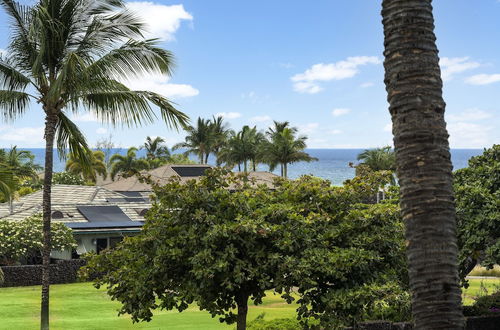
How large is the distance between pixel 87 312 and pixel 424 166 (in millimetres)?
19934

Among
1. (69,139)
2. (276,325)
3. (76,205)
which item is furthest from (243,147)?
(276,325)

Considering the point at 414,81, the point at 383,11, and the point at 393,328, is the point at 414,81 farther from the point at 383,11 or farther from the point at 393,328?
the point at 393,328

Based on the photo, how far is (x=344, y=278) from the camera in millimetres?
11102

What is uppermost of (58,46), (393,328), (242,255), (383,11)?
(58,46)

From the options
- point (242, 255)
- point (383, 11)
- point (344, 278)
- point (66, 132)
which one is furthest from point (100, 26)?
point (383, 11)

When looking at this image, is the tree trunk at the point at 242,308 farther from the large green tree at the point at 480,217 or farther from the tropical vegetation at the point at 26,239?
the tropical vegetation at the point at 26,239

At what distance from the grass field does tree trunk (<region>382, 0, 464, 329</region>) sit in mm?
14677

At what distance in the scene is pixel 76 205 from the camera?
38875 millimetres

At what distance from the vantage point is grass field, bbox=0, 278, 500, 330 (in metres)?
19.7

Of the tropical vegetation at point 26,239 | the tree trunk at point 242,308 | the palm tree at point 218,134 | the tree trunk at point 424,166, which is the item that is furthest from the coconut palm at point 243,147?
the tree trunk at point 424,166

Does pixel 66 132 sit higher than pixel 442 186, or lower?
higher

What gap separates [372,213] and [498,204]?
4479 mm

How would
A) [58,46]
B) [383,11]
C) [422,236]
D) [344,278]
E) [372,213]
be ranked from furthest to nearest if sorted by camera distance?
[58,46] → [372,213] → [344,278] → [383,11] → [422,236]

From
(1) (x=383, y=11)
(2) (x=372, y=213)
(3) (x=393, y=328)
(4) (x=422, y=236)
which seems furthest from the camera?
(3) (x=393, y=328)
